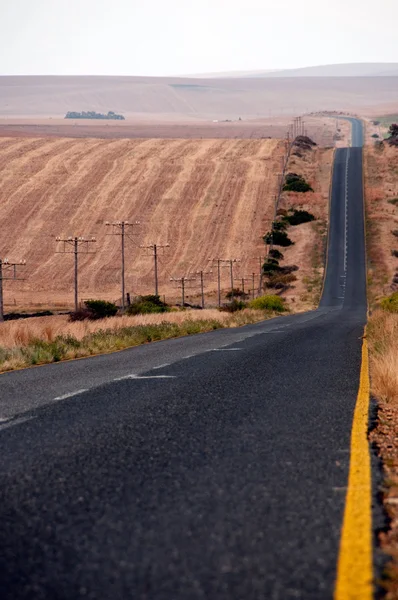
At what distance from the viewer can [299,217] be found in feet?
307

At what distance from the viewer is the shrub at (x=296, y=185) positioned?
4053 inches

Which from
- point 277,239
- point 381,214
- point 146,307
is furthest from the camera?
point 381,214

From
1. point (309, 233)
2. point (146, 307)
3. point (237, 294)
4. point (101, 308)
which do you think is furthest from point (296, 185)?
point (101, 308)

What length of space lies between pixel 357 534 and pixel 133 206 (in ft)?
302

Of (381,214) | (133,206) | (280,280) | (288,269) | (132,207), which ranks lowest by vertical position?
(280,280)

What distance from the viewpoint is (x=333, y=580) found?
11.3 ft

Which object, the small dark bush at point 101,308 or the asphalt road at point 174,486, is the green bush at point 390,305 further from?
the asphalt road at point 174,486

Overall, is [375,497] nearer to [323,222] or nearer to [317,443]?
[317,443]

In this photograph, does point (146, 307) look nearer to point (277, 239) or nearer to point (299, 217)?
point (277, 239)

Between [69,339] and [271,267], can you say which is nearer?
[69,339]

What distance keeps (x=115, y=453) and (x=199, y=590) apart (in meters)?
2.97

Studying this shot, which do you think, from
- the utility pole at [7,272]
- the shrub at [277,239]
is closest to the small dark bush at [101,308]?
the utility pole at [7,272]

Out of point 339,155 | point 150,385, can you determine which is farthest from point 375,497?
point 339,155

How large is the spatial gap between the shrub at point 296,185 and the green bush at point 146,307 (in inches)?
1800
